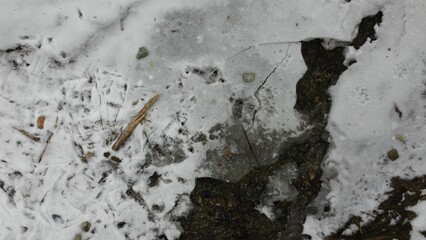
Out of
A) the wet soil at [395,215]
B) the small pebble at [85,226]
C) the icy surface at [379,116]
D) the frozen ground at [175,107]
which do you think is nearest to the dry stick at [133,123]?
the frozen ground at [175,107]

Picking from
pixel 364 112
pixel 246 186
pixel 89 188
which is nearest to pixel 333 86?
pixel 364 112

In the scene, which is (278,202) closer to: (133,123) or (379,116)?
(379,116)

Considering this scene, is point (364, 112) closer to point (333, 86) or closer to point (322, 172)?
point (333, 86)

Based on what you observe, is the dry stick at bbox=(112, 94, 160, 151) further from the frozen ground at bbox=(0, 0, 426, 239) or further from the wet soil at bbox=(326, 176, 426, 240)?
the wet soil at bbox=(326, 176, 426, 240)

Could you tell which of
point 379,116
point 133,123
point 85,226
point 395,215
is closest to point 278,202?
point 395,215

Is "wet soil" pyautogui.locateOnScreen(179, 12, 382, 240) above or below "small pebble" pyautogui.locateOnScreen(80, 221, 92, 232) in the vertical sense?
above

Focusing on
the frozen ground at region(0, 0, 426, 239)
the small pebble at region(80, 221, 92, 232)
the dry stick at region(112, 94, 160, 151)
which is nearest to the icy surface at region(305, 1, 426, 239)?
the frozen ground at region(0, 0, 426, 239)

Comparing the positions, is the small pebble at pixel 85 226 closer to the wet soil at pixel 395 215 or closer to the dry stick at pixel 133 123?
the dry stick at pixel 133 123
